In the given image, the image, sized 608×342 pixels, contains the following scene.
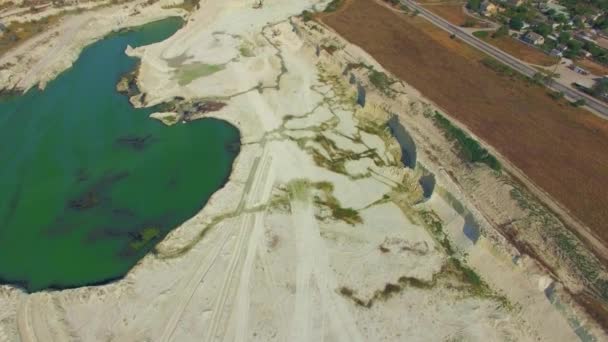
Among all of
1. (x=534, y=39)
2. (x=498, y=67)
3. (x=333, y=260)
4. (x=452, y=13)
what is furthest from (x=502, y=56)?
(x=333, y=260)

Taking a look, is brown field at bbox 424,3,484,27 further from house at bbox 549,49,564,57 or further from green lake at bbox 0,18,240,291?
green lake at bbox 0,18,240,291

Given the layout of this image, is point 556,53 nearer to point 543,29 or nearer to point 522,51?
point 522,51

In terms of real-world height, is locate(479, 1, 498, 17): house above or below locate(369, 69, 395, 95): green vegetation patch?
above

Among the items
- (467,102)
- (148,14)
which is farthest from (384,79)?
(148,14)

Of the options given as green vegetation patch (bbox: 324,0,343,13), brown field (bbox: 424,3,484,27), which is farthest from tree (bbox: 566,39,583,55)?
green vegetation patch (bbox: 324,0,343,13)

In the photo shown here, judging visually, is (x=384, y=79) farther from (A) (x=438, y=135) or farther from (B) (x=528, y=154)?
(B) (x=528, y=154)

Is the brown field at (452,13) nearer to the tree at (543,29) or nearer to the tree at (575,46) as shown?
the tree at (543,29)

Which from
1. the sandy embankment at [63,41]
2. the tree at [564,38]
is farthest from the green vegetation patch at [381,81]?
the sandy embankment at [63,41]
